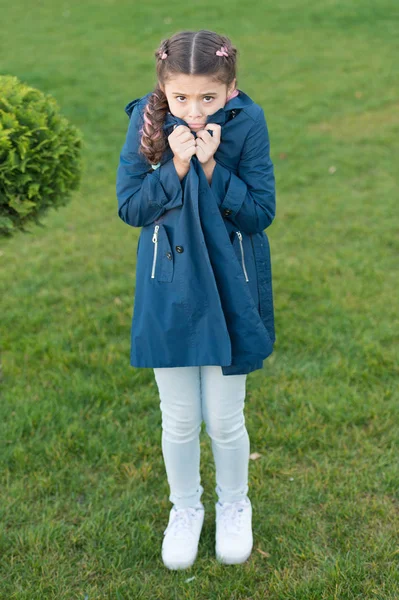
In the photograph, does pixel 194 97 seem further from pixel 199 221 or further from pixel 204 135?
pixel 199 221

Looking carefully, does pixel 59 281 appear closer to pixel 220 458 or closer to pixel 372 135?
pixel 220 458

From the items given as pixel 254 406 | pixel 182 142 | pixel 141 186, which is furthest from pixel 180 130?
pixel 254 406

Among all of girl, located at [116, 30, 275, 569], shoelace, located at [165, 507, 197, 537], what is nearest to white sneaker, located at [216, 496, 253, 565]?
shoelace, located at [165, 507, 197, 537]

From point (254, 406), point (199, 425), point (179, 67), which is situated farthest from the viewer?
point (254, 406)

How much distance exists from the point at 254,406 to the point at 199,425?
1.22m

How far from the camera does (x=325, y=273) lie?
5684 millimetres

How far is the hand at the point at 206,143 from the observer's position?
244cm

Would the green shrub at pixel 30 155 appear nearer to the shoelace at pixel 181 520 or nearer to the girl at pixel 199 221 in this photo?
the girl at pixel 199 221

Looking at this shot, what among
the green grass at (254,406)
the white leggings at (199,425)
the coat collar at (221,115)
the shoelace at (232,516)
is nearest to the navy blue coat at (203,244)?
the coat collar at (221,115)

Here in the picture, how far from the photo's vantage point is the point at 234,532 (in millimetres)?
3086

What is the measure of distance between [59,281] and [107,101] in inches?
214

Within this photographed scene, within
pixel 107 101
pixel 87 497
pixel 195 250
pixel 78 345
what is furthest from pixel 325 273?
pixel 107 101

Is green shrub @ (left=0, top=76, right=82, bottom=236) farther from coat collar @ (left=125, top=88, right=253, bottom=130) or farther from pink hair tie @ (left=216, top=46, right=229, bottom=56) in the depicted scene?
pink hair tie @ (left=216, top=46, right=229, bottom=56)

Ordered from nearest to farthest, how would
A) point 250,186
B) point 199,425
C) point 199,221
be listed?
point 199,221 → point 250,186 → point 199,425
